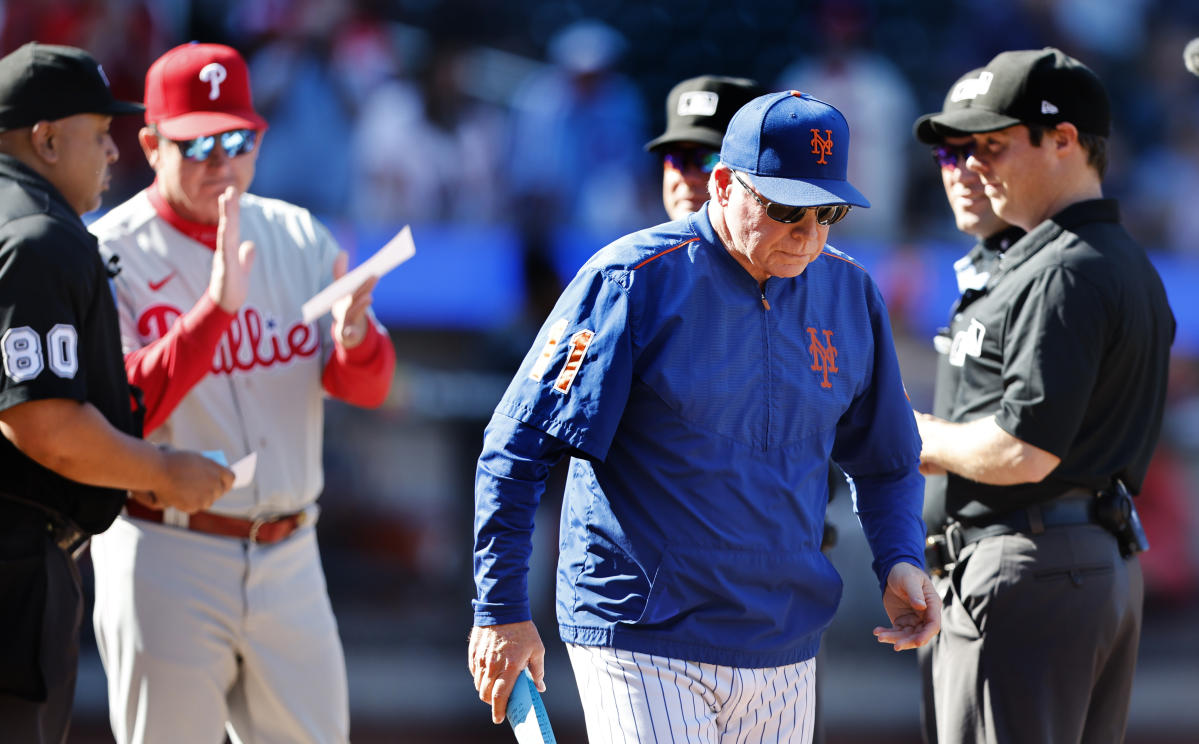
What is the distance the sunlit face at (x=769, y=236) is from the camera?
101 inches

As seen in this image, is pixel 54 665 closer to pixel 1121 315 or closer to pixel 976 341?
pixel 976 341

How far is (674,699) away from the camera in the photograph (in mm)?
2549

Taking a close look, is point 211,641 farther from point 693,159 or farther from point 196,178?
point 693,159

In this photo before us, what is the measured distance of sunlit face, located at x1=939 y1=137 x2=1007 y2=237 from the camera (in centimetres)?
352

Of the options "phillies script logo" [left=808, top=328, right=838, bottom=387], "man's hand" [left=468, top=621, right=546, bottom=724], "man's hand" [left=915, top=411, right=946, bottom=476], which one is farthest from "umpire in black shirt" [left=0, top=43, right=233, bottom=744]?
"man's hand" [left=915, top=411, right=946, bottom=476]

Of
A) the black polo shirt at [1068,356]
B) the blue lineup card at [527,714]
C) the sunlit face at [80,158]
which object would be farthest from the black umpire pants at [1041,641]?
the sunlit face at [80,158]

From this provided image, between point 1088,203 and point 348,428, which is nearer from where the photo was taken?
point 1088,203

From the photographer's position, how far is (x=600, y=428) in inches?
99.7

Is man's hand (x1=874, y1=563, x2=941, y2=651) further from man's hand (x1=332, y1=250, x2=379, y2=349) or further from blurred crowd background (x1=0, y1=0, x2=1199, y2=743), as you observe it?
blurred crowd background (x1=0, y1=0, x2=1199, y2=743)

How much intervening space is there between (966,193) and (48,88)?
229cm

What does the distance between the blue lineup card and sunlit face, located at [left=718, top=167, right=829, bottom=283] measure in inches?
36.1

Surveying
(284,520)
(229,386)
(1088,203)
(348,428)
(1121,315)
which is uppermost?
(1088,203)

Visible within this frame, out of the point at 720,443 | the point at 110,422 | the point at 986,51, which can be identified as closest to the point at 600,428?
the point at 720,443

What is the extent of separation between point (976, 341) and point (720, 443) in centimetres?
100
